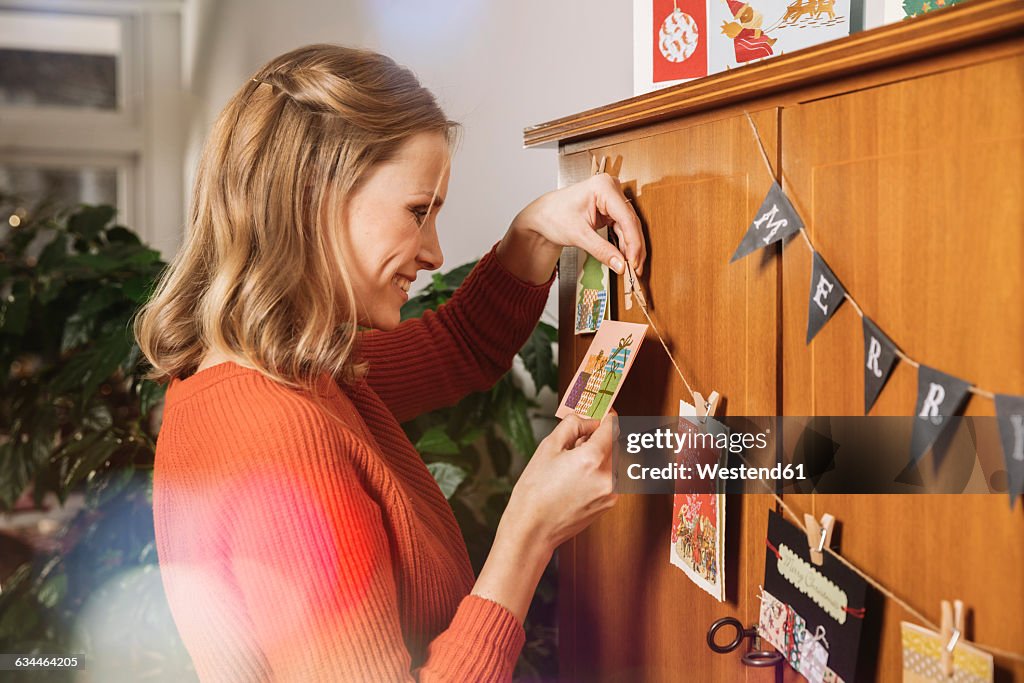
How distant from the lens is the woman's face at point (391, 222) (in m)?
0.88

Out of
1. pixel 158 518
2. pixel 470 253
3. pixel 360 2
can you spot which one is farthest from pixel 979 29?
pixel 360 2

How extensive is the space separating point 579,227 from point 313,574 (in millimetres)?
478

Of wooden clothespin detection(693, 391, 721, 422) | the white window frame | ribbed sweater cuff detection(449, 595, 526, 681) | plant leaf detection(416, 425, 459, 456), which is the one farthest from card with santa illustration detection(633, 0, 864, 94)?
the white window frame

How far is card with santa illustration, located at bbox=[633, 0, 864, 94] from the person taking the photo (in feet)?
3.04

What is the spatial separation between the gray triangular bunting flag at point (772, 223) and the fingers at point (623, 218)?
174mm

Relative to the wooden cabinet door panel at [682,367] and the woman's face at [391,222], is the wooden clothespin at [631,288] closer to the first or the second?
the wooden cabinet door panel at [682,367]

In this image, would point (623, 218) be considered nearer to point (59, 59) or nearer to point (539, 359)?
point (539, 359)

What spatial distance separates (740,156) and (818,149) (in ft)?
0.30

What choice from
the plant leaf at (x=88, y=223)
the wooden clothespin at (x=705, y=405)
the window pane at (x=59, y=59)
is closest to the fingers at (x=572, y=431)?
the wooden clothespin at (x=705, y=405)

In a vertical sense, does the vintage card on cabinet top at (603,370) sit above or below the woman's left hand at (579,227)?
below

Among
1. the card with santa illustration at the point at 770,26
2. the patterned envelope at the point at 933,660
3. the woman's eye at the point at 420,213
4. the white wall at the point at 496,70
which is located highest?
the white wall at the point at 496,70

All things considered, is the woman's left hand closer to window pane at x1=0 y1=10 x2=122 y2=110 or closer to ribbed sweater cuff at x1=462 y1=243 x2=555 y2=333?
ribbed sweater cuff at x1=462 y1=243 x2=555 y2=333

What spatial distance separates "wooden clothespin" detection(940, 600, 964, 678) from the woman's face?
0.57 meters

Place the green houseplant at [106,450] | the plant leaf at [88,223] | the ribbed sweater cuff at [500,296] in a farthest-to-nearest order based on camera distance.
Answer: the plant leaf at [88,223] → the green houseplant at [106,450] → the ribbed sweater cuff at [500,296]
